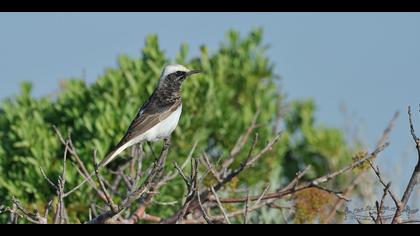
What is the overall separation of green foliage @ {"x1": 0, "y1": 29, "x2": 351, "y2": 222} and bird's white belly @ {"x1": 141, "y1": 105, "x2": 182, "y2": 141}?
215cm

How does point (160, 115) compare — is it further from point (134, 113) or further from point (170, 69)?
point (134, 113)

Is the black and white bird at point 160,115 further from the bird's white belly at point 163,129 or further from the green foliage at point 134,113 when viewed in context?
the green foliage at point 134,113

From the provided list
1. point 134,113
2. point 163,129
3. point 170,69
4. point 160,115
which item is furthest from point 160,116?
point 134,113

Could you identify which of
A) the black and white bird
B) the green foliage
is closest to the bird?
the black and white bird

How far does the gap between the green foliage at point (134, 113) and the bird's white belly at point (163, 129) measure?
2147 mm

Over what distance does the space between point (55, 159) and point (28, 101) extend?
1142 mm

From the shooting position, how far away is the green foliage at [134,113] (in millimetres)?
8758

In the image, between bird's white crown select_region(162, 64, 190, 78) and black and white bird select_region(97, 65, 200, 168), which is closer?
black and white bird select_region(97, 65, 200, 168)

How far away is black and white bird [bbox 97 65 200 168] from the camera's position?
6273 mm

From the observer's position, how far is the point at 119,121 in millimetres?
8797

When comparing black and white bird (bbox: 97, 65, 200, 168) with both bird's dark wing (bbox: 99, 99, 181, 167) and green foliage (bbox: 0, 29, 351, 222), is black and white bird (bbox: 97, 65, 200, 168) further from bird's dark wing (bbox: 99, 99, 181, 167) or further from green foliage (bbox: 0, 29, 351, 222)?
green foliage (bbox: 0, 29, 351, 222)

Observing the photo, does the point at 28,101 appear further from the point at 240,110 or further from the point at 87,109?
the point at 240,110
